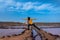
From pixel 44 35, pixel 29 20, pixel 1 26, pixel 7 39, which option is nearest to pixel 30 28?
pixel 29 20

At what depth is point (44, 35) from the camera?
367cm

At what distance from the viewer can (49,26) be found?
699 centimetres

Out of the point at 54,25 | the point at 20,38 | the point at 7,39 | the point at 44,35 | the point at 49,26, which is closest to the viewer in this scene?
the point at 7,39

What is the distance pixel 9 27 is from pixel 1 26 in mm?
501

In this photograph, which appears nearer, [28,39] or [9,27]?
[28,39]

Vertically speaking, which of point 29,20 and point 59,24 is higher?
point 29,20

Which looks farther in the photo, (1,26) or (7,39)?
(1,26)

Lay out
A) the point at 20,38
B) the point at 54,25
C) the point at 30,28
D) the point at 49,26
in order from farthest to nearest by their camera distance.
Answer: the point at 54,25, the point at 49,26, the point at 30,28, the point at 20,38

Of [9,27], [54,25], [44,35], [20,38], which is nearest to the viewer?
[20,38]

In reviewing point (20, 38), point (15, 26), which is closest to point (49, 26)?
point (15, 26)

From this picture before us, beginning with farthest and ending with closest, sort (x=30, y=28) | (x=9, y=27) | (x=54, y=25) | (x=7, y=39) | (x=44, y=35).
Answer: (x=54, y=25), (x=9, y=27), (x=30, y=28), (x=44, y=35), (x=7, y=39)

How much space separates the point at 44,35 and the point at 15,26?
118 inches

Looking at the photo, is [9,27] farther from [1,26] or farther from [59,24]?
[59,24]

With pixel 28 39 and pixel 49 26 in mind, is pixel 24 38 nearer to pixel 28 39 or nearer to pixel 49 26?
pixel 28 39
